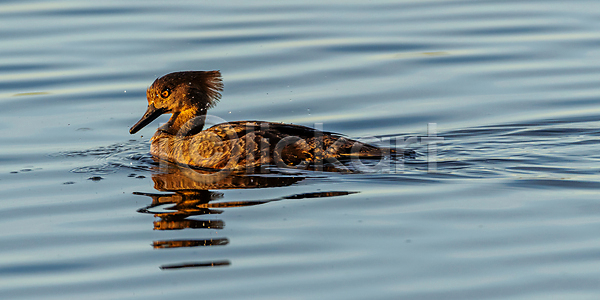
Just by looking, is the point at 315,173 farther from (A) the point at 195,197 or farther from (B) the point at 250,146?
(A) the point at 195,197

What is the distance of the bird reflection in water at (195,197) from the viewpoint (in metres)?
5.37

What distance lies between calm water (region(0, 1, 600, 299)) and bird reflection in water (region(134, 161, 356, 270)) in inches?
1.1

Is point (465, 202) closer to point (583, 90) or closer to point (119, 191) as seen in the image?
point (119, 191)

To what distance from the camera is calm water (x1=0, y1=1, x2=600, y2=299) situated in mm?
4820

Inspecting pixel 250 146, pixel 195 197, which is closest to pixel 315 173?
pixel 250 146

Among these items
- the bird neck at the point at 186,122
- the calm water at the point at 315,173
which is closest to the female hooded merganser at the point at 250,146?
the bird neck at the point at 186,122

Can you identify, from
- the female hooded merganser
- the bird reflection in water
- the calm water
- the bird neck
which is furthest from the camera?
the bird neck

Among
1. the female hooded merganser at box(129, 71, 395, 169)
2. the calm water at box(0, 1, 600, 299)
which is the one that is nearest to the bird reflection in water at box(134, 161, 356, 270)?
the calm water at box(0, 1, 600, 299)

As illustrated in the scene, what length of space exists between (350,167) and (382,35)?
5876 mm

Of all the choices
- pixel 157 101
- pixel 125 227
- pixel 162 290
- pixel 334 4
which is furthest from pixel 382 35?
pixel 162 290

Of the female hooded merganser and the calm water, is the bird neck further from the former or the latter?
the calm water

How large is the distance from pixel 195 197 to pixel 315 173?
4.03 feet

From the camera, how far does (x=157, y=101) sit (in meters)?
8.58

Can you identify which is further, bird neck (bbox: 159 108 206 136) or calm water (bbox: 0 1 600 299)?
bird neck (bbox: 159 108 206 136)
